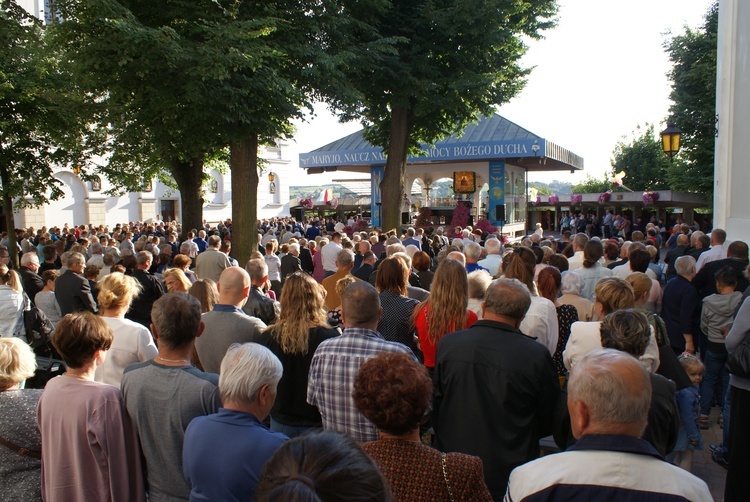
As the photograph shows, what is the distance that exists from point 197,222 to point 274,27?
9683 millimetres

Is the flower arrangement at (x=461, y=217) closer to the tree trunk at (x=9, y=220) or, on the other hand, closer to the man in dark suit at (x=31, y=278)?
the tree trunk at (x=9, y=220)

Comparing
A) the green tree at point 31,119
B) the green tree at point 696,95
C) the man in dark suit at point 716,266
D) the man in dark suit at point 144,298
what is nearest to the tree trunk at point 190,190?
the green tree at point 31,119

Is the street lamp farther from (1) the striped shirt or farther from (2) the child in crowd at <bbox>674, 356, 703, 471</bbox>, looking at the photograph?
(1) the striped shirt

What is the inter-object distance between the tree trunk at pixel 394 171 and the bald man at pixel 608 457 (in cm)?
1720

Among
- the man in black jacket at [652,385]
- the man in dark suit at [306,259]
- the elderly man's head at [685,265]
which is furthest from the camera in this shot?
the man in dark suit at [306,259]

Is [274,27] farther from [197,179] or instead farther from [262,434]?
[262,434]

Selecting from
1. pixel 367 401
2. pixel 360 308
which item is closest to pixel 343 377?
pixel 360 308

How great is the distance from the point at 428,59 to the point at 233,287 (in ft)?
48.3

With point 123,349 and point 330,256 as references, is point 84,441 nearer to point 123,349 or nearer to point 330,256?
point 123,349

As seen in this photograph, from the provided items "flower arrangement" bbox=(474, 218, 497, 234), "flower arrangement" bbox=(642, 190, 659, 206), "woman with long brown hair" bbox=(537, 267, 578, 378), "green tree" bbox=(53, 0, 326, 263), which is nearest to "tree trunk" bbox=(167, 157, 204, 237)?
"green tree" bbox=(53, 0, 326, 263)

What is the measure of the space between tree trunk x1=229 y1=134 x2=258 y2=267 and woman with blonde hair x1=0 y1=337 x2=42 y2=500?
10798mm

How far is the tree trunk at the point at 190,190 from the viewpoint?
1991 centimetres

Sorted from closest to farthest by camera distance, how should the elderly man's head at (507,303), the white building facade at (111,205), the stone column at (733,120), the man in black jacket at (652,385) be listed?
1. the man in black jacket at (652,385)
2. the elderly man's head at (507,303)
3. the stone column at (733,120)
4. the white building facade at (111,205)

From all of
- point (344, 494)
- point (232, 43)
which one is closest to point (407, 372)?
point (344, 494)
